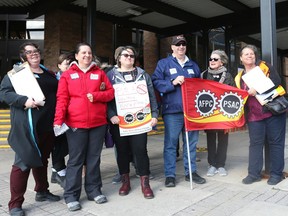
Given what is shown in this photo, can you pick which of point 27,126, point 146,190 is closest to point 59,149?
point 27,126

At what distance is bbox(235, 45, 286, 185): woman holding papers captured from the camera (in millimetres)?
4203

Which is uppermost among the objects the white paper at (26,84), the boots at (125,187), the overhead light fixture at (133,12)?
the overhead light fixture at (133,12)

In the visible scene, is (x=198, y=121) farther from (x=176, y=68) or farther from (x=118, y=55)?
(x=118, y=55)

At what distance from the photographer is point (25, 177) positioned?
11.3 feet

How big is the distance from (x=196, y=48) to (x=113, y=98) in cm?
1173

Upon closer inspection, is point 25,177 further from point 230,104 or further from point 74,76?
point 230,104

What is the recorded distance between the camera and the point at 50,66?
36.7 feet

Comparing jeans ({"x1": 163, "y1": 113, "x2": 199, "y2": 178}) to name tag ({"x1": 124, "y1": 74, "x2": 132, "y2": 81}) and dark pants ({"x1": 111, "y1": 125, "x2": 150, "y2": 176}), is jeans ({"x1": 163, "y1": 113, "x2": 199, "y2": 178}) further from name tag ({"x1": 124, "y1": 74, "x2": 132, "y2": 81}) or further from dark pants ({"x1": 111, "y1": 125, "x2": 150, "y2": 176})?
name tag ({"x1": 124, "y1": 74, "x2": 132, "y2": 81})

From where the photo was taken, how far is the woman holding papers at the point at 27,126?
3312mm

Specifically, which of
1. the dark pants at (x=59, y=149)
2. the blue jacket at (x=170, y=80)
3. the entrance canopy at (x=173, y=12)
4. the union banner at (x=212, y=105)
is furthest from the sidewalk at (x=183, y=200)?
the entrance canopy at (x=173, y=12)

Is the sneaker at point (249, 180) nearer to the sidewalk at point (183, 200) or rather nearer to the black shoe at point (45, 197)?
the sidewalk at point (183, 200)

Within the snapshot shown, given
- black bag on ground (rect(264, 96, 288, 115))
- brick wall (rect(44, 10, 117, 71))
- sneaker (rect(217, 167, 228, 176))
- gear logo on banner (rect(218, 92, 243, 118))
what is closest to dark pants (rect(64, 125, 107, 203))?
gear logo on banner (rect(218, 92, 243, 118))

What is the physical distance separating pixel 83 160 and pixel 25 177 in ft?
2.17

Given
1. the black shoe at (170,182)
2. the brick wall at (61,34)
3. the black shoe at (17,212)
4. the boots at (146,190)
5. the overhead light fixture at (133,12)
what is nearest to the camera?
the black shoe at (17,212)
